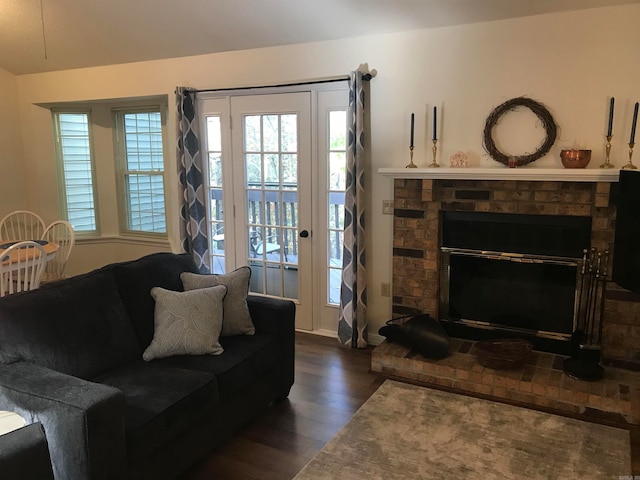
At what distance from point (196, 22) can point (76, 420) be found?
10.6 ft

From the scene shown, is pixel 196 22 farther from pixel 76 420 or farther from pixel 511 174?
pixel 76 420

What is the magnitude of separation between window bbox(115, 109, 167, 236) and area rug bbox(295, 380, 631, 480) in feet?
11.7

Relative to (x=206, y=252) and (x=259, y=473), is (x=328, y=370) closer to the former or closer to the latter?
(x=259, y=473)

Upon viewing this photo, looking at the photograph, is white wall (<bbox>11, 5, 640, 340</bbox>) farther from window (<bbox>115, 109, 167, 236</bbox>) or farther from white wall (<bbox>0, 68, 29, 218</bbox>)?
white wall (<bbox>0, 68, 29, 218</bbox>)

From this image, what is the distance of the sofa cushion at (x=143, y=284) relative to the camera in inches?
115

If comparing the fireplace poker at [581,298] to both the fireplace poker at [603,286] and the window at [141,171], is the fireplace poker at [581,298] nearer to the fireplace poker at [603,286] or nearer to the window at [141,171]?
the fireplace poker at [603,286]

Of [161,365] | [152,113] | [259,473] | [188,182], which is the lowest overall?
[259,473]

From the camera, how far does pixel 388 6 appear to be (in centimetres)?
347

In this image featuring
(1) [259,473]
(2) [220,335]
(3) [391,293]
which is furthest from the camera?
(3) [391,293]

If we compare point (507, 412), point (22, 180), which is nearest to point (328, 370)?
point (507, 412)

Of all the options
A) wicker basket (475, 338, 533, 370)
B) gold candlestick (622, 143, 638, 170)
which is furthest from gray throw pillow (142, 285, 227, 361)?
gold candlestick (622, 143, 638, 170)

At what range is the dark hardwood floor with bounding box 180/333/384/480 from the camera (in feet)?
8.64

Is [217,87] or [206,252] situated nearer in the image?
[217,87]

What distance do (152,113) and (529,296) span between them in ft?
13.6
